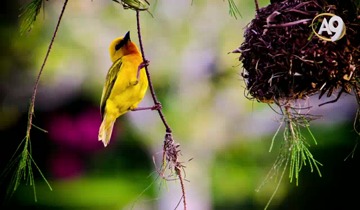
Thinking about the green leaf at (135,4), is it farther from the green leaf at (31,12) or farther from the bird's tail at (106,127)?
the bird's tail at (106,127)

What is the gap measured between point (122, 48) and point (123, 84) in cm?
9

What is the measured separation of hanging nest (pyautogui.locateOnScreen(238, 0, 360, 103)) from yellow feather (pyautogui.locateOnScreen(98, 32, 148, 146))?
33 centimetres

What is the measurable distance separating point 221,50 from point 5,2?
813 mm

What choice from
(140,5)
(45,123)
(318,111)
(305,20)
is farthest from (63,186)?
(305,20)

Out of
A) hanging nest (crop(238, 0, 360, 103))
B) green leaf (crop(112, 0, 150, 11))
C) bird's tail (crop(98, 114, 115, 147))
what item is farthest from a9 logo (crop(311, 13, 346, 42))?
bird's tail (crop(98, 114, 115, 147))

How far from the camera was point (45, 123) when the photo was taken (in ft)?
8.08

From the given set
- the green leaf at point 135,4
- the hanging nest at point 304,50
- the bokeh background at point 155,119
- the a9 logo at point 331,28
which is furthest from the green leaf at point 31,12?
the bokeh background at point 155,119

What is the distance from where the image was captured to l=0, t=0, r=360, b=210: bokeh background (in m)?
2.21

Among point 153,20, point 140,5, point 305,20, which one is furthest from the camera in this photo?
point 153,20

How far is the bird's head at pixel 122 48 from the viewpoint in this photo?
142 cm

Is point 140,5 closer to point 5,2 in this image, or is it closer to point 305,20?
point 305,20

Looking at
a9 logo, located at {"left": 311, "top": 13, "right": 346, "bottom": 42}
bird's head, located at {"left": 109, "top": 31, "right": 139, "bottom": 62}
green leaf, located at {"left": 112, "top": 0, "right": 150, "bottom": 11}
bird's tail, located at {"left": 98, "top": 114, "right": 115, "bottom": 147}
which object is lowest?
bird's tail, located at {"left": 98, "top": 114, "right": 115, "bottom": 147}

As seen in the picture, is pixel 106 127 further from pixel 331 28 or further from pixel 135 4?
pixel 331 28

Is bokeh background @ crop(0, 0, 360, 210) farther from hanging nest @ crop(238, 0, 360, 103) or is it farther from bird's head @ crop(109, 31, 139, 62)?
hanging nest @ crop(238, 0, 360, 103)
